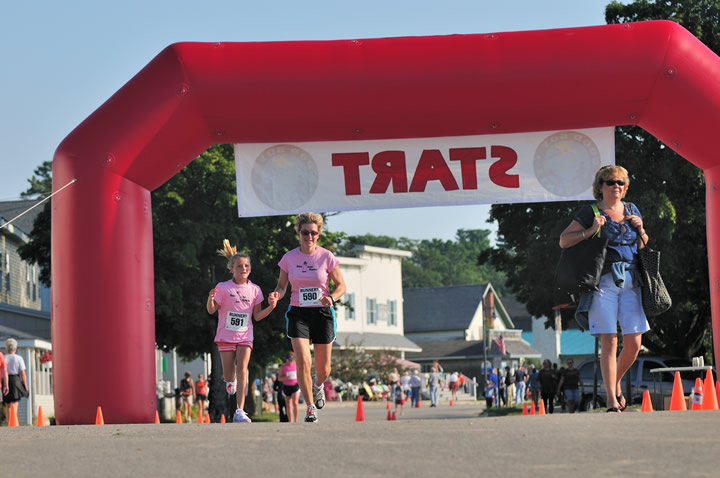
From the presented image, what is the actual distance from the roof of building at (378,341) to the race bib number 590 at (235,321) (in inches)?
2274

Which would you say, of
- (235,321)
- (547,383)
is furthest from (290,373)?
(547,383)

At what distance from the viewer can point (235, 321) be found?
11.2 meters

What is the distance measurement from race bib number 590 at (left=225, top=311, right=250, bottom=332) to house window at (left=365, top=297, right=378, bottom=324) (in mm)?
65157

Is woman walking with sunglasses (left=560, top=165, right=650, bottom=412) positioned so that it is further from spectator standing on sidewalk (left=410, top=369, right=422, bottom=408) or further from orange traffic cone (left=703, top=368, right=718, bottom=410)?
spectator standing on sidewalk (left=410, top=369, right=422, bottom=408)

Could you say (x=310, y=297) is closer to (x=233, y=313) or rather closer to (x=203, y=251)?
(x=233, y=313)

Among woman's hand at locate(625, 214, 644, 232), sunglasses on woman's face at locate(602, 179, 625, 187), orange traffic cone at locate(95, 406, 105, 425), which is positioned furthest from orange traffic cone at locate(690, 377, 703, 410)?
orange traffic cone at locate(95, 406, 105, 425)

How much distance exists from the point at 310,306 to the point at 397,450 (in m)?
3.70

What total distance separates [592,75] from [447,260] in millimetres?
131328

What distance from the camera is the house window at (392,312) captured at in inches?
3103

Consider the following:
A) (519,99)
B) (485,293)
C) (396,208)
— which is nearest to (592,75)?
(519,99)

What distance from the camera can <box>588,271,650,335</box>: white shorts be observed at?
900cm

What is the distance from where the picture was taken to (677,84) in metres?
11.4

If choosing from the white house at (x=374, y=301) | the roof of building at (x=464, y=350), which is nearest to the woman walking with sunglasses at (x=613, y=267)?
the white house at (x=374, y=301)

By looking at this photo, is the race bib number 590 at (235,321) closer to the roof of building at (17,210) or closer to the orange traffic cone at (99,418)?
the orange traffic cone at (99,418)
